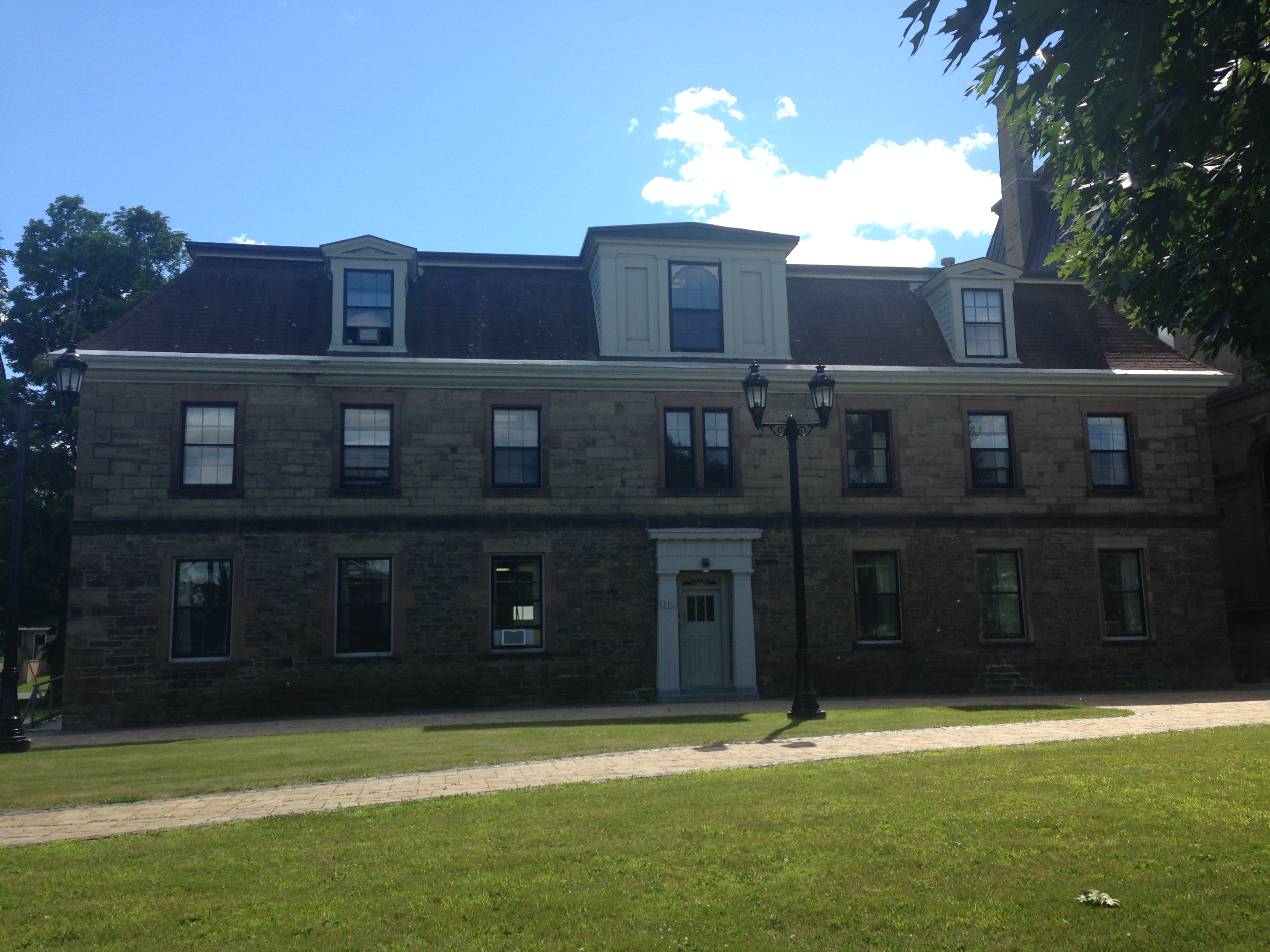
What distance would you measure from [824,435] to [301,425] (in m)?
10.2

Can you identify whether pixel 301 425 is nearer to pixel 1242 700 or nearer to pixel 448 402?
pixel 448 402

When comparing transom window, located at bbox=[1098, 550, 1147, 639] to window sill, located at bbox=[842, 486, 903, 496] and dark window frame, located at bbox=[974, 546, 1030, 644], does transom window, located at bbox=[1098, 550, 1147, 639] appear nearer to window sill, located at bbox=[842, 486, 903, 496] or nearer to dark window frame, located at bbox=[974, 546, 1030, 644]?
dark window frame, located at bbox=[974, 546, 1030, 644]

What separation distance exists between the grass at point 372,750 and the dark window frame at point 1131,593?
6.43m

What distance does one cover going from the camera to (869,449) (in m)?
22.1

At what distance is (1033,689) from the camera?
21547 mm

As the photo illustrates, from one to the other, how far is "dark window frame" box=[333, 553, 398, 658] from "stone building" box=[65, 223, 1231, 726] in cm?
6

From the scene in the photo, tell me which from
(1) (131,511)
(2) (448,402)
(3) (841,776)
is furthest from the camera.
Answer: (2) (448,402)

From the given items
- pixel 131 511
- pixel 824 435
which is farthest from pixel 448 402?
pixel 824 435

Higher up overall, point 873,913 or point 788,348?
point 788,348

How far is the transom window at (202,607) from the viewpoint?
19344mm

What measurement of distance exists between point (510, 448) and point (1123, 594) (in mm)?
13088

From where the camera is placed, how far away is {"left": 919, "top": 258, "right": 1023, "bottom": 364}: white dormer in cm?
2311

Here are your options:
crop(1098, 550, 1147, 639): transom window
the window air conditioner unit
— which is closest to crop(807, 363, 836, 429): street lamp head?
the window air conditioner unit

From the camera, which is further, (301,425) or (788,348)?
(788,348)
